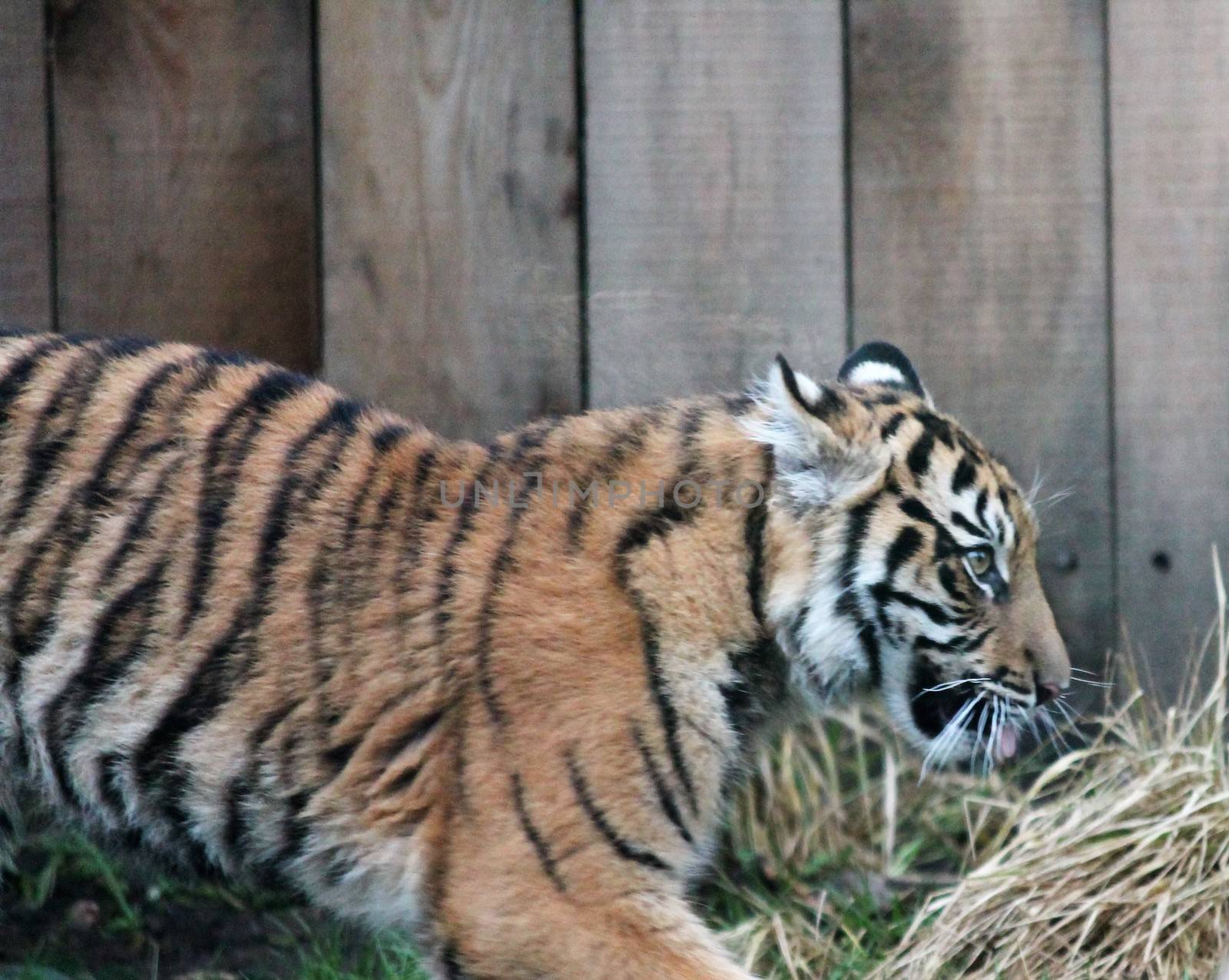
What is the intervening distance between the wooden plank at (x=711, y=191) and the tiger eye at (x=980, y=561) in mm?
947

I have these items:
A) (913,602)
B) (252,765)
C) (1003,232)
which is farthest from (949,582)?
(252,765)

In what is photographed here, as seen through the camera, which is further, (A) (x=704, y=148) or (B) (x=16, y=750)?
(A) (x=704, y=148)

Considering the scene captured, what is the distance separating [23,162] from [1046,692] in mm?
2561

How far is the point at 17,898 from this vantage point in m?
3.50

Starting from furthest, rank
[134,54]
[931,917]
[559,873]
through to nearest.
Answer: [134,54], [931,917], [559,873]

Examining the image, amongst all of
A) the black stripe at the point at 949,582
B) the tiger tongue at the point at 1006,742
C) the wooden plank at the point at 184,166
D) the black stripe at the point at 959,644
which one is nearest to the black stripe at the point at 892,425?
the black stripe at the point at 949,582

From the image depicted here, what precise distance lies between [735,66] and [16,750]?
2.19 meters

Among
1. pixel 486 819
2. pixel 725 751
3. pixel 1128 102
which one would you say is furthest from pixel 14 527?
pixel 1128 102

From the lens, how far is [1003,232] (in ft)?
11.5

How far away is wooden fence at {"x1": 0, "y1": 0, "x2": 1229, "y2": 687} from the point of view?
11.1 ft

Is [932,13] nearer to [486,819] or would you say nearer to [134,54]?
[134,54]

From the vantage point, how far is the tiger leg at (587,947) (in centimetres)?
244

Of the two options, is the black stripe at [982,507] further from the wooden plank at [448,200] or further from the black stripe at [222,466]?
the black stripe at [222,466]

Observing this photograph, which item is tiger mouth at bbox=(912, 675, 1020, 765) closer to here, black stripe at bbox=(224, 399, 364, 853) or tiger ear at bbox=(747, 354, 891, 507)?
tiger ear at bbox=(747, 354, 891, 507)
